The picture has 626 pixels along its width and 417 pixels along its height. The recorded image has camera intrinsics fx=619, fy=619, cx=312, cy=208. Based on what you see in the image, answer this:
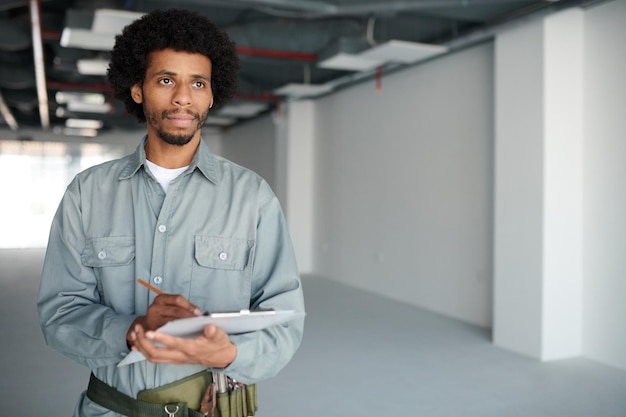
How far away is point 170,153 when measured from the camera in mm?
1453

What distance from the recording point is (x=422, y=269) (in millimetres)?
7164

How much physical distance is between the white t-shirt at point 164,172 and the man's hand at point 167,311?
37 cm

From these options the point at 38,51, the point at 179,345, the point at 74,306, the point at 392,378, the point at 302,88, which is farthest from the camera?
the point at 302,88

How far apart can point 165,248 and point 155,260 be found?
3cm

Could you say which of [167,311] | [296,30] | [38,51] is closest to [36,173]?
[38,51]

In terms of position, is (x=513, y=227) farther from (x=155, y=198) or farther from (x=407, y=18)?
(x=155, y=198)

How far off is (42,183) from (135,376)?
1720 centimetres

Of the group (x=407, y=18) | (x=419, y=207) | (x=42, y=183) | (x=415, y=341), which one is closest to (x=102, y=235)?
(x=415, y=341)

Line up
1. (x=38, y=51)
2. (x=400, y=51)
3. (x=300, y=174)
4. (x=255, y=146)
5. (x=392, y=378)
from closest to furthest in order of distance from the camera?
1. (x=392, y=378)
2. (x=400, y=51)
3. (x=38, y=51)
4. (x=300, y=174)
5. (x=255, y=146)

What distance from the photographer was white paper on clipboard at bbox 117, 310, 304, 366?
1.05m

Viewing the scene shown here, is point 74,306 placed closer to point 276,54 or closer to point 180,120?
point 180,120

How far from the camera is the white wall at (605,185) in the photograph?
4812mm

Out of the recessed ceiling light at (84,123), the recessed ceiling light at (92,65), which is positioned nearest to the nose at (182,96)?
the recessed ceiling light at (92,65)

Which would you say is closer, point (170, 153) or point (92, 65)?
point (170, 153)
